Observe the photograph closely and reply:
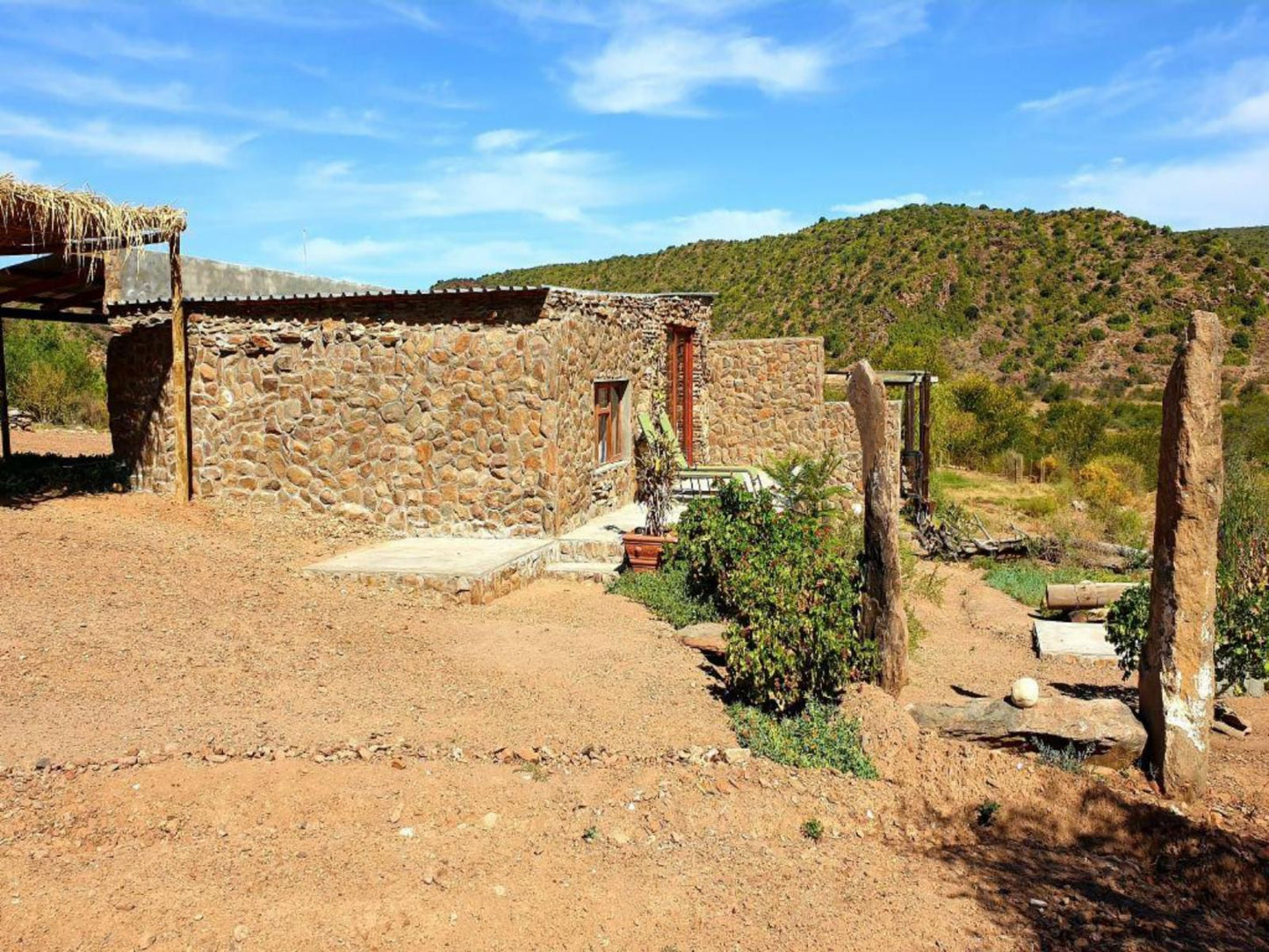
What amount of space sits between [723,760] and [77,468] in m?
11.0

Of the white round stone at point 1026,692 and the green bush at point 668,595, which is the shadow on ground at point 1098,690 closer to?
the white round stone at point 1026,692

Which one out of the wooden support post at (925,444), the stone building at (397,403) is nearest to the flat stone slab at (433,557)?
the stone building at (397,403)

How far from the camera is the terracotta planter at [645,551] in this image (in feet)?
32.7

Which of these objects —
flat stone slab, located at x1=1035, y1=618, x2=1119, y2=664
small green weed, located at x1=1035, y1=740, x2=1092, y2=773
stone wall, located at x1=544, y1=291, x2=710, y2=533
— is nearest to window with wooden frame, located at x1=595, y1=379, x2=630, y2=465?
stone wall, located at x1=544, y1=291, x2=710, y2=533

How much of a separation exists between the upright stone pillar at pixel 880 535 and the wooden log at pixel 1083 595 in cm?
390

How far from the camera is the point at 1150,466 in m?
20.2

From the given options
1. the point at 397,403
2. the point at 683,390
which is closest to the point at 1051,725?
the point at 397,403

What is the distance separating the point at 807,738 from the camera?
238 inches

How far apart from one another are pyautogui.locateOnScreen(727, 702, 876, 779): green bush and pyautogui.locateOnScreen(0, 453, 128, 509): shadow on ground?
8.64m

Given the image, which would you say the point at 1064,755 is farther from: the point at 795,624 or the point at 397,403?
the point at 397,403

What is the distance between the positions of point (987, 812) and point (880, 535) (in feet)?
6.41

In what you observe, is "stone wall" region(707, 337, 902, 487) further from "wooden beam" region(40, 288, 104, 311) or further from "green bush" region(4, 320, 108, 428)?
"green bush" region(4, 320, 108, 428)

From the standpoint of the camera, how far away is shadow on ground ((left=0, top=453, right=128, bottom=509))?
11328 mm

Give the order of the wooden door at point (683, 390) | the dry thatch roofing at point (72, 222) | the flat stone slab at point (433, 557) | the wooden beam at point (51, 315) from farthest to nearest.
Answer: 1. the wooden door at point (683, 390)
2. the wooden beam at point (51, 315)
3. the dry thatch roofing at point (72, 222)
4. the flat stone slab at point (433, 557)
